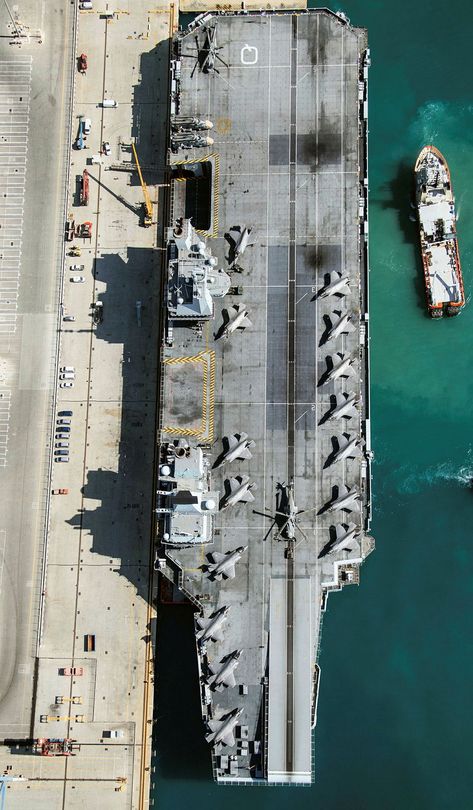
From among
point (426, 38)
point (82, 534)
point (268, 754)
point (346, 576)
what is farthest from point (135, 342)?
point (426, 38)

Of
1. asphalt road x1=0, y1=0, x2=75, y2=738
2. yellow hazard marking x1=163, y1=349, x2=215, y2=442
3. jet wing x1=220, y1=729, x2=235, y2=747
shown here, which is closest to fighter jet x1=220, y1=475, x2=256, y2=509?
yellow hazard marking x1=163, y1=349, x2=215, y2=442

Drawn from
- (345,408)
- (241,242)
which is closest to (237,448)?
(345,408)

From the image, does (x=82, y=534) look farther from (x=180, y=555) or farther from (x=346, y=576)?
(x=346, y=576)

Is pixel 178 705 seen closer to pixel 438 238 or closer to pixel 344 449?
pixel 344 449

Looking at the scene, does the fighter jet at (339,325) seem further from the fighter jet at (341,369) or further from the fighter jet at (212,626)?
the fighter jet at (212,626)

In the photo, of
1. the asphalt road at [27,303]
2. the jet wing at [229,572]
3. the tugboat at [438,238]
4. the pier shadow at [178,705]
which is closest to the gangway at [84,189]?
the asphalt road at [27,303]

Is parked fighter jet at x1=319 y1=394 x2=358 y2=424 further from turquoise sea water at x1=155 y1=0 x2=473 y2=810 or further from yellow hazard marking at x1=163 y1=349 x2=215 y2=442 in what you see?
yellow hazard marking at x1=163 y1=349 x2=215 y2=442
